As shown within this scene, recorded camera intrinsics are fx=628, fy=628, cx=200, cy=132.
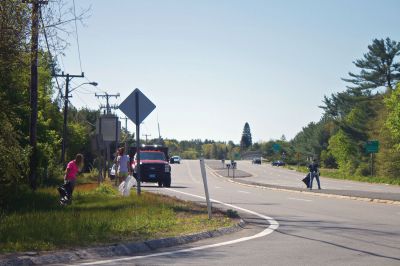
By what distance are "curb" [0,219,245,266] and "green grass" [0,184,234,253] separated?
360 mm

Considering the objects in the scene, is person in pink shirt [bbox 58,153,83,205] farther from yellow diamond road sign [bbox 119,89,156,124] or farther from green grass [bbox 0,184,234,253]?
yellow diamond road sign [bbox 119,89,156,124]

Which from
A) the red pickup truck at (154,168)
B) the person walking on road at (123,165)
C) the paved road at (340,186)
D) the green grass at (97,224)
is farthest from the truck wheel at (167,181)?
the green grass at (97,224)

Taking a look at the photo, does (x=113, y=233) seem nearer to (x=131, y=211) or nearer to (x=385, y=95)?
(x=131, y=211)

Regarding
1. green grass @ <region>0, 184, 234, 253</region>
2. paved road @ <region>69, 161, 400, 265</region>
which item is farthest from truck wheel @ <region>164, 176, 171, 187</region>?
green grass @ <region>0, 184, 234, 253</region>

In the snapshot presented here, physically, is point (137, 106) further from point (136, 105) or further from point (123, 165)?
point (123, 165)

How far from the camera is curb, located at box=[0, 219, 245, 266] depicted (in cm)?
877

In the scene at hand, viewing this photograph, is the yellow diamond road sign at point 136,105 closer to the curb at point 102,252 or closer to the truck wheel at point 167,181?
the curb at point 102,252

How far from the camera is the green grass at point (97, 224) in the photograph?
33.7 ft

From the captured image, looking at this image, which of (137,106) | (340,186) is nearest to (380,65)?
(340,186)

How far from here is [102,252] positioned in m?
9.80

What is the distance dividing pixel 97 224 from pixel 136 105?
6.19m

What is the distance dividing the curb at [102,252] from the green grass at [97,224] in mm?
360

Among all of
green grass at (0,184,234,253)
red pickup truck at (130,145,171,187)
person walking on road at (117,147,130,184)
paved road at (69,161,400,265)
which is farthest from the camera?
red pickup truck at (130,145,171,187)

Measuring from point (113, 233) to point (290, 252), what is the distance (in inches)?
128
